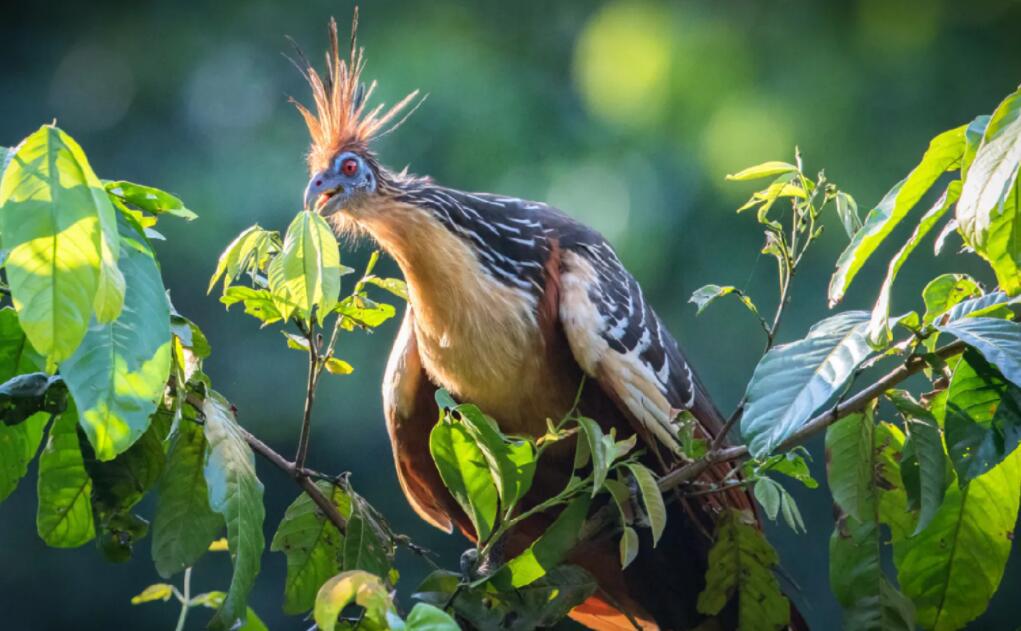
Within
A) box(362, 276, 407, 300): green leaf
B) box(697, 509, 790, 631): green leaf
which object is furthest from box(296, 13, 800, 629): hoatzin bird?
box(362, 276, 407, 300): green leaf

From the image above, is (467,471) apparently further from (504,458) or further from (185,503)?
(185,503)

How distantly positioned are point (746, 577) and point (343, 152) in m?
0.96

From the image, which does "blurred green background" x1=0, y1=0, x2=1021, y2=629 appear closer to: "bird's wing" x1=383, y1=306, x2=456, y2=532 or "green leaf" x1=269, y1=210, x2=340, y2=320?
"bird's wing" x1=383, y1=306, x2=456, y2=532

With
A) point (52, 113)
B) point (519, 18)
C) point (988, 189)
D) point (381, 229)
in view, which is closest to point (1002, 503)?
point (988, 189)

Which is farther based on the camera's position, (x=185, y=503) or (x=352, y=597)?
(x=185, y=503)

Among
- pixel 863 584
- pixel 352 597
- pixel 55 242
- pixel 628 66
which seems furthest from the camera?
pixel 628 66

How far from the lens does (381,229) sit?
1.92 m

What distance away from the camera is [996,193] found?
929 millimetres

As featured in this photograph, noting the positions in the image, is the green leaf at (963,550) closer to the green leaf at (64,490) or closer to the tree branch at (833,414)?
the tree branch at (833,414)

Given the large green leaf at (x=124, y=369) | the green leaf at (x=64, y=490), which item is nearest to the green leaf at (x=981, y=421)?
the large green leaf at (x=124, y=369)

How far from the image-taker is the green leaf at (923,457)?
1130 millimetres

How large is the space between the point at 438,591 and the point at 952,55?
372 centimetres

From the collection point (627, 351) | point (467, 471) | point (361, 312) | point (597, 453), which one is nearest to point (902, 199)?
point (597, 453)

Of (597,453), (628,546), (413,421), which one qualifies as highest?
(597,453)
